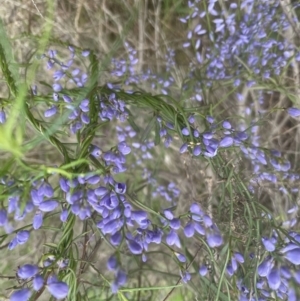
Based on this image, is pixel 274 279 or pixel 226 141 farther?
pixel 226 141

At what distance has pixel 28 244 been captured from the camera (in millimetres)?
1661

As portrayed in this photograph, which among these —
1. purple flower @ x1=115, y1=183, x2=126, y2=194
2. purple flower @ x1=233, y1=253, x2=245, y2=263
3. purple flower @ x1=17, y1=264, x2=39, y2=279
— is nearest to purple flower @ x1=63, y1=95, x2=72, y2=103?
purple flower @ x1=115, y1=183, x2=126, y2=194

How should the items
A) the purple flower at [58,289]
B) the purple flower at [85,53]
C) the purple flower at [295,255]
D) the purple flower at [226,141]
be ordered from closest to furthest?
1. the purple flower at [58,289]
2. the purple flower at [295,255]
3. the purple flower at [226,141]
4. the purple flower at [85,53]

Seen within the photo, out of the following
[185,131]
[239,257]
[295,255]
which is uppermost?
[185,131]

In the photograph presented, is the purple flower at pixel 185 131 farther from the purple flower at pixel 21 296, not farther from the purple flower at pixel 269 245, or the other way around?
the purple flower at pixel 21 296

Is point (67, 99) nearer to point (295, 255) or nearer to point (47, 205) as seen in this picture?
point (47, 205)

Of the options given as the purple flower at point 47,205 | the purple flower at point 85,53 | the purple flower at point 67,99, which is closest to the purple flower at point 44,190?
the purple flower at point 47,205

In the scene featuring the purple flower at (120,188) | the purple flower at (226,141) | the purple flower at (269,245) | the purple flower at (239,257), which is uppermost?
the purple flower at (226,141)

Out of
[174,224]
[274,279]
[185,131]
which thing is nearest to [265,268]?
[274,279]

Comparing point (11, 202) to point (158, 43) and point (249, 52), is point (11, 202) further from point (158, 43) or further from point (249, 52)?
point (158, 43)

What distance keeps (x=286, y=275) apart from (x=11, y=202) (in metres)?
0.49

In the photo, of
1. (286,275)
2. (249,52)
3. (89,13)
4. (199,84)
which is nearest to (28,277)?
(286,275)

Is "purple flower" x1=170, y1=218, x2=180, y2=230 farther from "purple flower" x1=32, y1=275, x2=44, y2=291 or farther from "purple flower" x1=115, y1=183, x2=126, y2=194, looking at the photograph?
"purple flower" x1=32, y1=275, x2=44, y2=291

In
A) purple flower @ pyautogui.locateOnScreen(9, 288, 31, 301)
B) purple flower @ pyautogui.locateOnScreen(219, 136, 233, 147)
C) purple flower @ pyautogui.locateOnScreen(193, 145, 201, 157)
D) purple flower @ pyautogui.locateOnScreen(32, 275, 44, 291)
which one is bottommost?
purple flower @ pyautogui.locateOnScreen(9, 288, 31, 301)
